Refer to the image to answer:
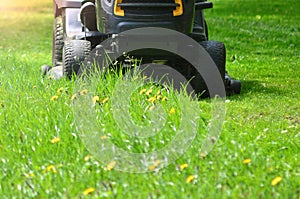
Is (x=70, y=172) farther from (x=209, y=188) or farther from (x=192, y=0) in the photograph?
(x=192, y=0)

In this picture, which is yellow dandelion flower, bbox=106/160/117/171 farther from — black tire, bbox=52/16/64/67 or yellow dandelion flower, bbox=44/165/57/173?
black tire, bbox=52/16/64/67

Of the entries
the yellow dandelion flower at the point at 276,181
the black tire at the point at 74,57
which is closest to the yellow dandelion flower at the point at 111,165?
the yellow dandelion flower at the point at 276,181

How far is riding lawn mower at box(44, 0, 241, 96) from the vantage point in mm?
6883

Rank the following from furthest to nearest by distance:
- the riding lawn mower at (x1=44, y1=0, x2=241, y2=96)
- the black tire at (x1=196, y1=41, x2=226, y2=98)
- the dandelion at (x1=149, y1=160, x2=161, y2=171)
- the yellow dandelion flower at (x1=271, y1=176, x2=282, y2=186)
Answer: the black tire at (x1=196, y1=41, x2=226, y2=98) < the riding lawn mower at (x1=44, y1=0, x2=241, y2=96) < the dandelion at (x1=149, y1=160, x2=161, y2=171) < the yellow dandelion flower at (x1=271, y1=176, x2=282, y2=186)

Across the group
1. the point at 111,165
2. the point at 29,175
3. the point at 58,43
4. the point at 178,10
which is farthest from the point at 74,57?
the point at 111,165

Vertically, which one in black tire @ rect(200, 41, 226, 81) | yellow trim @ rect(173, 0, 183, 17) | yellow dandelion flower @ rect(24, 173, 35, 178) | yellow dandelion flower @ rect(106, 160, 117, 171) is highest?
yellow trim @ rect(173, 0, 183, 17)

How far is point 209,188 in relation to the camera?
3979 mm

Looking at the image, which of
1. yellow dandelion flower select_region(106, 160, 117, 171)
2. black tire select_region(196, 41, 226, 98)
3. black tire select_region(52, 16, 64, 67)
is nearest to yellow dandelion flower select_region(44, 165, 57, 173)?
yellow dandelion flower select_region(106, 160, 117, 171)

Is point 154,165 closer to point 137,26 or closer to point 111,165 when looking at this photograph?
point 111,165

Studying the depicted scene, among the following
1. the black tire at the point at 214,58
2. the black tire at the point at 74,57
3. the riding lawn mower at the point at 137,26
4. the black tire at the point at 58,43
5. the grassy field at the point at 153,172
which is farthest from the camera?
the black tire at the point at 58,43

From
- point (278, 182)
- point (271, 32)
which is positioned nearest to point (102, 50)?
point (278, 182)

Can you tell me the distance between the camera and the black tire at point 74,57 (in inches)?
284

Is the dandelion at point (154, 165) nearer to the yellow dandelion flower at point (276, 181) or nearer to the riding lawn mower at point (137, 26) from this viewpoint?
the yellow dandelion flower at point (276, 181)

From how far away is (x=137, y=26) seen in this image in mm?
6863
